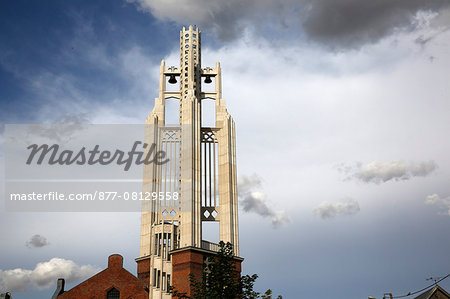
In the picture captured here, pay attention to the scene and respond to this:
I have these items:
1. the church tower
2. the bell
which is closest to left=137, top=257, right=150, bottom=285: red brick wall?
the church tower

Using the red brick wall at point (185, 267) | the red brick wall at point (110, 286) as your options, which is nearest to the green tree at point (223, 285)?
the red brick wall at point (185, 267)

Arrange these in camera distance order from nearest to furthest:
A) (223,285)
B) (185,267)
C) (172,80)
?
1. (223,285)
2. (185,267)
3. (172,80)

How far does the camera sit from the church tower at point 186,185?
44281 millimetres

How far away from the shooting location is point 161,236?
46.8 metres

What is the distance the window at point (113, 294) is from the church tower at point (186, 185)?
9.88 ft

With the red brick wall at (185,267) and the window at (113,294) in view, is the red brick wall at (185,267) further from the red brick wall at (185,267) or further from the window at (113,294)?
the window at (113,294)

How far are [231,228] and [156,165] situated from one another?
32.9ft

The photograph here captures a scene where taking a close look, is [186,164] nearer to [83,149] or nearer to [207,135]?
[207,135]

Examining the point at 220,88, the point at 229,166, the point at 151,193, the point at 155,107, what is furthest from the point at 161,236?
the point at 220,88

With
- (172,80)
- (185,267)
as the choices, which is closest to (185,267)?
(185,267)

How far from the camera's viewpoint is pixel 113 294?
1774 inches

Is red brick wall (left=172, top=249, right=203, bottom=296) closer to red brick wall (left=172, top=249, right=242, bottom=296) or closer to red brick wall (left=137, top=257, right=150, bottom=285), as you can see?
red brick wall (left=172, top=249, right=242, bottom=296)

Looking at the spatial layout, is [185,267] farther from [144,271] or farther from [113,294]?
[113,294]

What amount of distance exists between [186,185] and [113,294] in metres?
12.0
